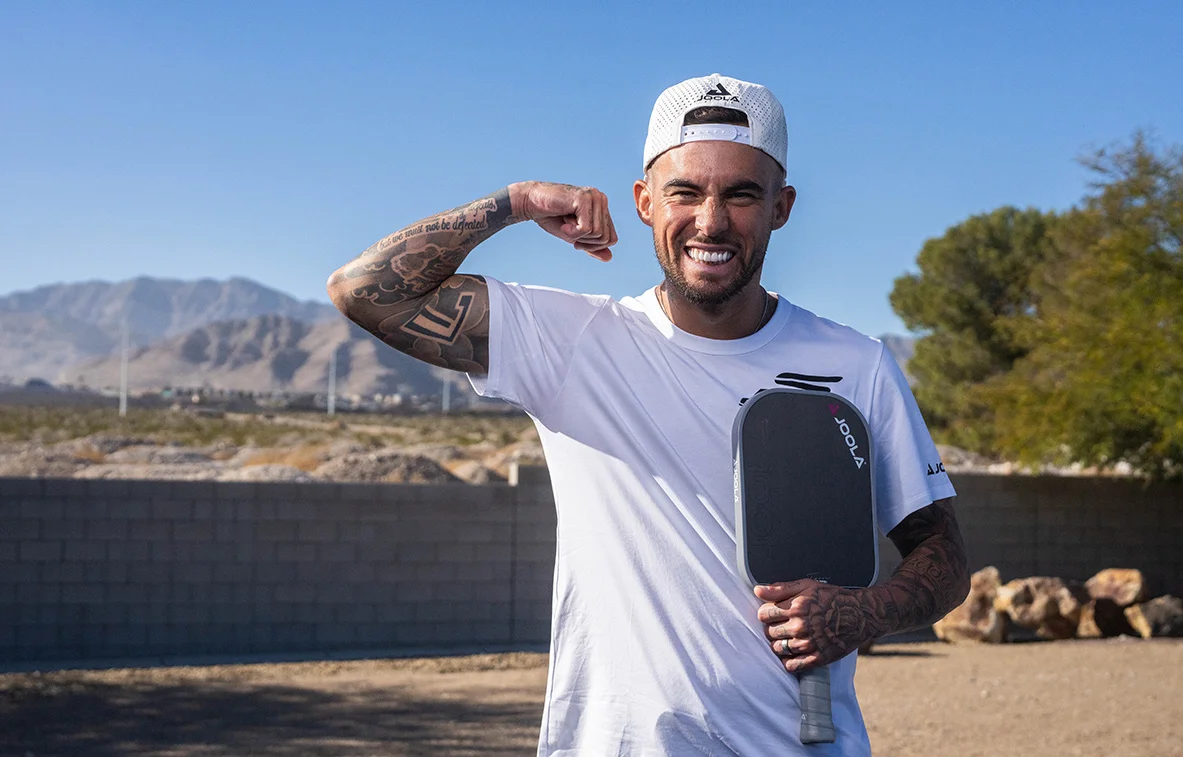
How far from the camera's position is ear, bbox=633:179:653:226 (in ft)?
8.21

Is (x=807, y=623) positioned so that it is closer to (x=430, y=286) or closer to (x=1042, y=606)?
(x=430, y=286)

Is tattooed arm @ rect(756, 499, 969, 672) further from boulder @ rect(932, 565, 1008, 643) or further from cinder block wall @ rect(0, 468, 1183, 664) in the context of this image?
boulder @ rect(932, 565, 1008, 643)

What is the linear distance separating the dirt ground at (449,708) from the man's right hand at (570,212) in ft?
19.9

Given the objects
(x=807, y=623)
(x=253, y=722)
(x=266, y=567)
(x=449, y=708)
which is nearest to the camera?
(x=807, y=623)

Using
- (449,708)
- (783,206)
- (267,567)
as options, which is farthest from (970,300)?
(783,206)

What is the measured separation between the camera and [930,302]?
3562 cm

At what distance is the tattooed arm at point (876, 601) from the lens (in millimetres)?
2119

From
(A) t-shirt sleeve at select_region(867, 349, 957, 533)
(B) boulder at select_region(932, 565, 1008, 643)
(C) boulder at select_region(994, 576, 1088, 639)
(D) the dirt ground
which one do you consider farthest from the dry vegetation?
(A) t-shirt sleeve at select_region(867, 349, 957, 533)

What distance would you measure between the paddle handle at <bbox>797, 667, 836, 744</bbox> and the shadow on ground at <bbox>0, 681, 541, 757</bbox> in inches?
245

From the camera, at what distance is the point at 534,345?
2.42 m

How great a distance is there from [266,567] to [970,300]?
89.2 feet

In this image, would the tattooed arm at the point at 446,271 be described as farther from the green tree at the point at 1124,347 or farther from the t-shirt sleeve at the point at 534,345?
the green tree at the point at 1124,347

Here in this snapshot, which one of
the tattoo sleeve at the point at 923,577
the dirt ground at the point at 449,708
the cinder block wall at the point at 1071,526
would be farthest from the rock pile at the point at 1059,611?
the tattoo sleeve at the point at 923,577

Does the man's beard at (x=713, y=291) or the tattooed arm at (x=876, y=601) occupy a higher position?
the man's beard at (x=713, y=291)
